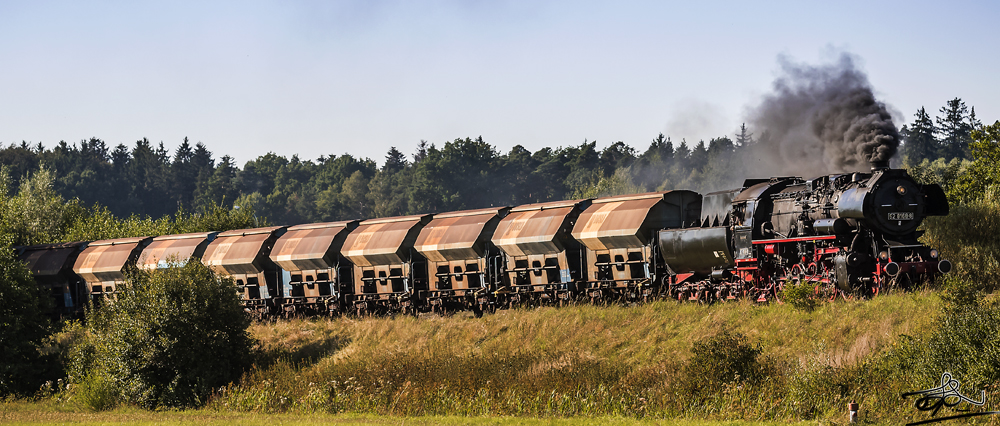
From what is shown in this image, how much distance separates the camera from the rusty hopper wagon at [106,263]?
43.4 m

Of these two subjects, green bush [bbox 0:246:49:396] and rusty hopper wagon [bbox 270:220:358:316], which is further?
rusty hopper wagon [bbox 270:220:358:316]

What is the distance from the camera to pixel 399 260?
35.5 m

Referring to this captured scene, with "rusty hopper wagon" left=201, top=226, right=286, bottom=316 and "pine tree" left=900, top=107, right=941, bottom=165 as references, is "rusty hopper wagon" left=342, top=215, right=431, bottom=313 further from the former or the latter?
"pine tree" left=900, top=107, right=941, bottom=165

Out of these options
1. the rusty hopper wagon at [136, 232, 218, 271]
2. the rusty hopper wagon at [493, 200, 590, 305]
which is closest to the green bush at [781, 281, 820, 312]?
the rusty hopper wagon at [493, 200, 590, 305]

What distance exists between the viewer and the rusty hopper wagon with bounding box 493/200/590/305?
3139cm

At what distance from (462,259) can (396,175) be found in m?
106

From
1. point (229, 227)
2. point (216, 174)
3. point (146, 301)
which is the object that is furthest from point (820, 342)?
point (216, 174)

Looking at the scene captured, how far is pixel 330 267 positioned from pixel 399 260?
3874 millimetres

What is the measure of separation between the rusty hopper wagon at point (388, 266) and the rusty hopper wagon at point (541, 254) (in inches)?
155

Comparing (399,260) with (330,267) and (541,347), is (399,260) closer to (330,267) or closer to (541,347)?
(330,267)

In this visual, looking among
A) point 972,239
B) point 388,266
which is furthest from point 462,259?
point 972,239
